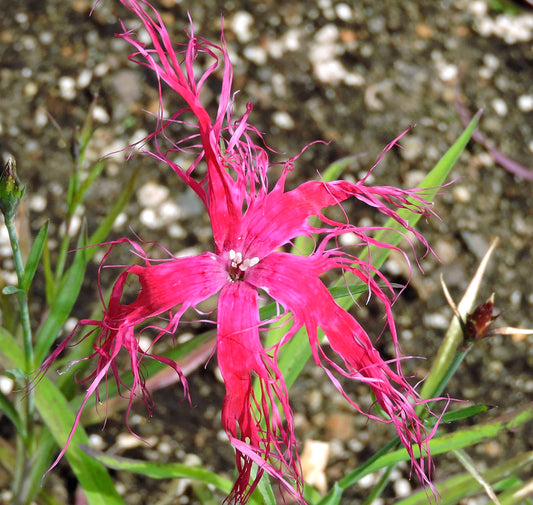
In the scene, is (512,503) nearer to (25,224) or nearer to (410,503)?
(410,503)

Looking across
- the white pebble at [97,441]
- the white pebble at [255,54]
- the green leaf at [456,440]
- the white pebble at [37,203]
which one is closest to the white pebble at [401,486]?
the green leaf at [456,440]

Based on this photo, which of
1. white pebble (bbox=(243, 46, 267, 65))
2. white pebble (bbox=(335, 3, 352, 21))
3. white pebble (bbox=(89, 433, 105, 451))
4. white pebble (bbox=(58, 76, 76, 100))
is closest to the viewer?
white pebble (bbox=(89, 433, 105, 451))

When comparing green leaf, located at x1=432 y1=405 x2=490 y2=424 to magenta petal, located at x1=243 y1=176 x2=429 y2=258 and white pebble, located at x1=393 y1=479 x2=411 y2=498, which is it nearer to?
magenta petal, located at x1=243 y1=176 x2=429 y2=258

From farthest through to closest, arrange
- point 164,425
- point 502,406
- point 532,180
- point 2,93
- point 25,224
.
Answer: point 532,180 → point 2,93 → point 502,406 → point 164,425 → point 25,224

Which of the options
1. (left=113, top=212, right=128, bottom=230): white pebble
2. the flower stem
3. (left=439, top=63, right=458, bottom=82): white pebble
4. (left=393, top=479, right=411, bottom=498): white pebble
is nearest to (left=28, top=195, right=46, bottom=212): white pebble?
(left=113, top=212, right=128, bottom=230): white pebble

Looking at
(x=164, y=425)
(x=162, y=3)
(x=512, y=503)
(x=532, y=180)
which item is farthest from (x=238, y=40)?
(x=512, y=503)
